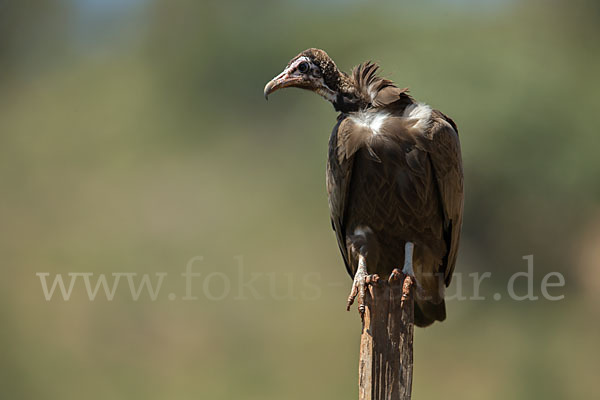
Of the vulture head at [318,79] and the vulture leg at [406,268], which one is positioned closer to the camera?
the vulture leg at [406,268]

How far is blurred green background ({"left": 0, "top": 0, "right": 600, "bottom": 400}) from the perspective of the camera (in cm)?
1278

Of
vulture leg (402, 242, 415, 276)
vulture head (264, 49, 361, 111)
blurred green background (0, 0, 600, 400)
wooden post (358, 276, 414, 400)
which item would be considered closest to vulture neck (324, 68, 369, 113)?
vulture head (264, 49, 361, 111)

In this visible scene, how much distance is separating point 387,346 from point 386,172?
1.21m

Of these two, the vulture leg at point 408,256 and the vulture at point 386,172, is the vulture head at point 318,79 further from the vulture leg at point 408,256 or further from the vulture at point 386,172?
the vulture leg at point 408,256

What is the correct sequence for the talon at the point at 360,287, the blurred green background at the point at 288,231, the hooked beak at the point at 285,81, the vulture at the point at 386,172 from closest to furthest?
1. the talon at the point at 360,287
2. the vulture at the point at 386,172
3. the hooked beak at the point at 285,81
4. the blurred green background at the point at 288,231

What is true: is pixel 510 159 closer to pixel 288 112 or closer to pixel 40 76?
pixel 288 112

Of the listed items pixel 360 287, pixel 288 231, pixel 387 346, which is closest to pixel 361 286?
pixel 360 287

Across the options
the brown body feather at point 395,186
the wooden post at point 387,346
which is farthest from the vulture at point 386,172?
the wooden post at point 387,346

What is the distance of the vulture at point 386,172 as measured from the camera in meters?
4.84

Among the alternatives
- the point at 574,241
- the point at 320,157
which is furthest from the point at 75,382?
the point at 574,241

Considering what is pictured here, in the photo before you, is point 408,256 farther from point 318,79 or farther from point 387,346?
point 318,79

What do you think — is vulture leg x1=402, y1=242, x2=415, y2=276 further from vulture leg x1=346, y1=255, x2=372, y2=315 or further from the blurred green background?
the blurred green background

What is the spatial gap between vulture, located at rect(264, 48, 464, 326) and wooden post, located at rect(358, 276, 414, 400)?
0.87ft

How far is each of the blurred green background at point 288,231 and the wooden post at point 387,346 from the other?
7805 millimetres
